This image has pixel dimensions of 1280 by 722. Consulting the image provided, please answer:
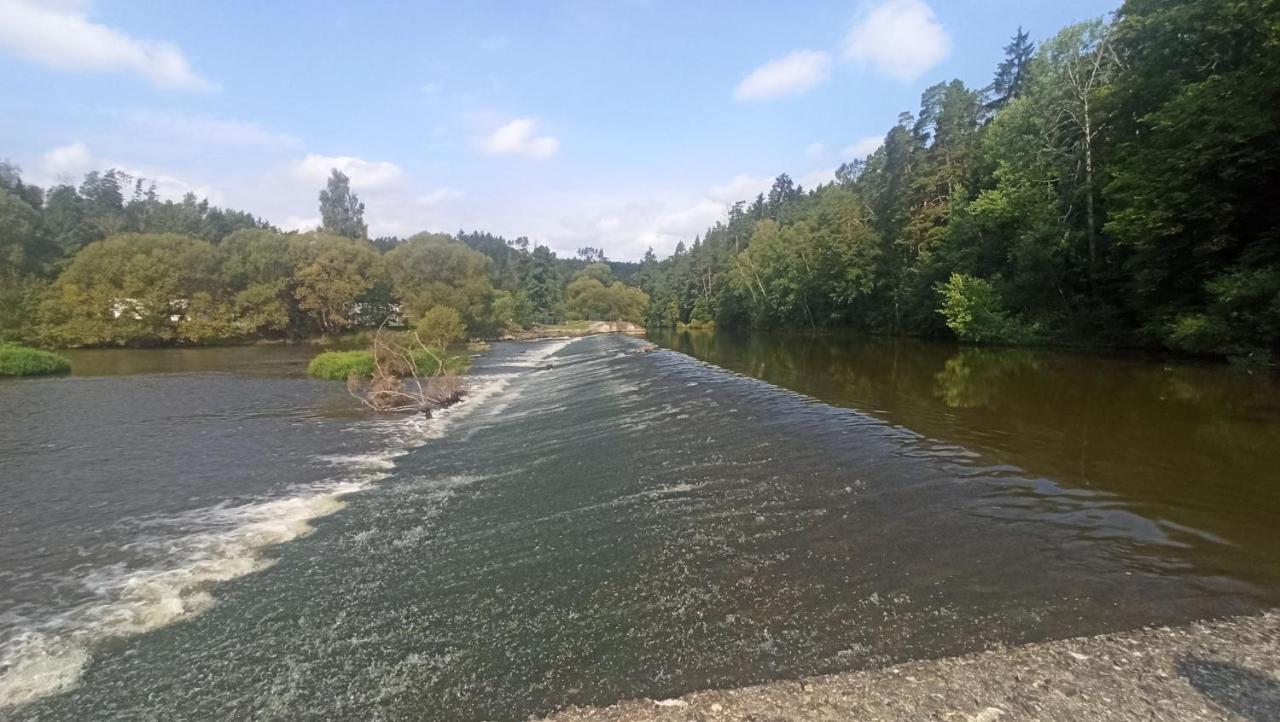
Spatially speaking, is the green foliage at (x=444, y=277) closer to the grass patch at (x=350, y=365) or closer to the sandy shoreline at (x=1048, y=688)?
the grass patch at (x=350, y=365)

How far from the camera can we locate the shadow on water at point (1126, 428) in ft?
25.1

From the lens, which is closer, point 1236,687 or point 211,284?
point 1236,687

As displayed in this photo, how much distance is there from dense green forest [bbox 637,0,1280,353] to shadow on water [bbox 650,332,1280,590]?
3565 mm

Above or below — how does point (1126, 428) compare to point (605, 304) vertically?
below

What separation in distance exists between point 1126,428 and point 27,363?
4986cm

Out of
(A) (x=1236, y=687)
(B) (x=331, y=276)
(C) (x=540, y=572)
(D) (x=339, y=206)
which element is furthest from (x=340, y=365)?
(D) (x=339, y=206)

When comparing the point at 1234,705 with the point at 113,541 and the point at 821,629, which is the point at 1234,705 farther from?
the point at 113,541

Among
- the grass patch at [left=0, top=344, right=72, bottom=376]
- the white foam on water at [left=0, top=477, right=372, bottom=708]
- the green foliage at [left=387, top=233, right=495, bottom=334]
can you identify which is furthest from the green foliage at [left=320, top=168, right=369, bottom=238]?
the white foam on water at [left=0, top=477, right=372, bottom=708]

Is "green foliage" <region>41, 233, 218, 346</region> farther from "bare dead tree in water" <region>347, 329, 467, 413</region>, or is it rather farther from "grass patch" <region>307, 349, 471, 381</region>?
"bare dead tree in water" <region>347, 329, 467, 413</region>

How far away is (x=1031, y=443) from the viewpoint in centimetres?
1194

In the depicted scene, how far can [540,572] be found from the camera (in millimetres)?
7332

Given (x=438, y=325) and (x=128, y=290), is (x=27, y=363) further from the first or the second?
(x=128, y=290)

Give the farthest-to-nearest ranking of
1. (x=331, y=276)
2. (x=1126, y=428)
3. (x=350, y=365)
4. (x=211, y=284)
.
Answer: (x=331, y=276)
(x=211, y=284)
(x=350, y=365)
(x=1126, y=428)

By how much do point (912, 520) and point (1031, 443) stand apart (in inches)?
225
